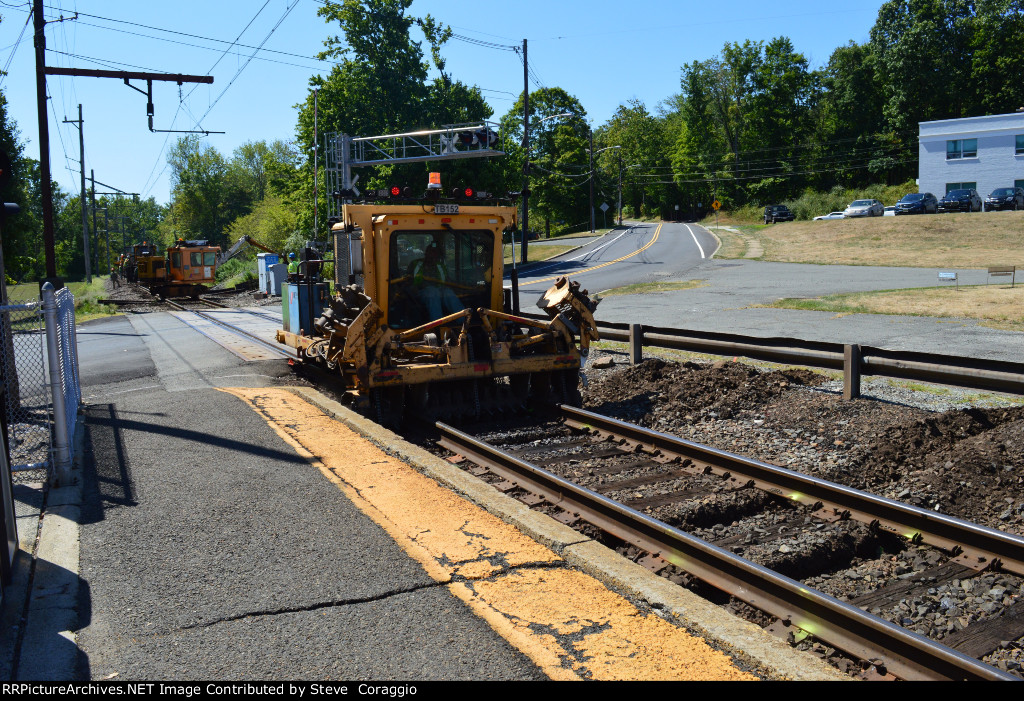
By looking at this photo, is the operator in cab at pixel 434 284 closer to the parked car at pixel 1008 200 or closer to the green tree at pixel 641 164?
the parked car at pixel 1008 200

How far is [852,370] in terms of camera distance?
10164mm

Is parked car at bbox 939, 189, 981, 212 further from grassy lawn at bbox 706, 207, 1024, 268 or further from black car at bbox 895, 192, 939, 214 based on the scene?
grassy lawn at bbox 706, 207, 1024, 268

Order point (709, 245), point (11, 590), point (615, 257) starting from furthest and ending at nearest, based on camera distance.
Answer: point (709, 245) < point (615, 257) < point (11, 590)

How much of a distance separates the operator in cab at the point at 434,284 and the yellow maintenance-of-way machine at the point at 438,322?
0.01m

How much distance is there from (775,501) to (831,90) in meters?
100

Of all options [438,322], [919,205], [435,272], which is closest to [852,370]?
[438,322]

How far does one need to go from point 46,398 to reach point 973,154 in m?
64.1

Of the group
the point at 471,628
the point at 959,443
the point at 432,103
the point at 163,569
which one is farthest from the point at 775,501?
the point at 432,103

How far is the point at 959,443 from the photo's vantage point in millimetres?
8094

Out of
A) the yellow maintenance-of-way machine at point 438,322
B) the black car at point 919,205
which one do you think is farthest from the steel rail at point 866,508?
the black car at point 919,205

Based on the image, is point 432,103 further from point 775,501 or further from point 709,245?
point 775,501

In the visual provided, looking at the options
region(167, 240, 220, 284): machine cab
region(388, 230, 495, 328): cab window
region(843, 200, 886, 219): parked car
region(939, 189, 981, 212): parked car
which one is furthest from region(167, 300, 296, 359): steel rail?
region(939, 189, 981, 212): parked car

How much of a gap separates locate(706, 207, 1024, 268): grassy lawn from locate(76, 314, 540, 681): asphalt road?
3275 centimetres

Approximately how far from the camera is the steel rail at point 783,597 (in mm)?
3951
